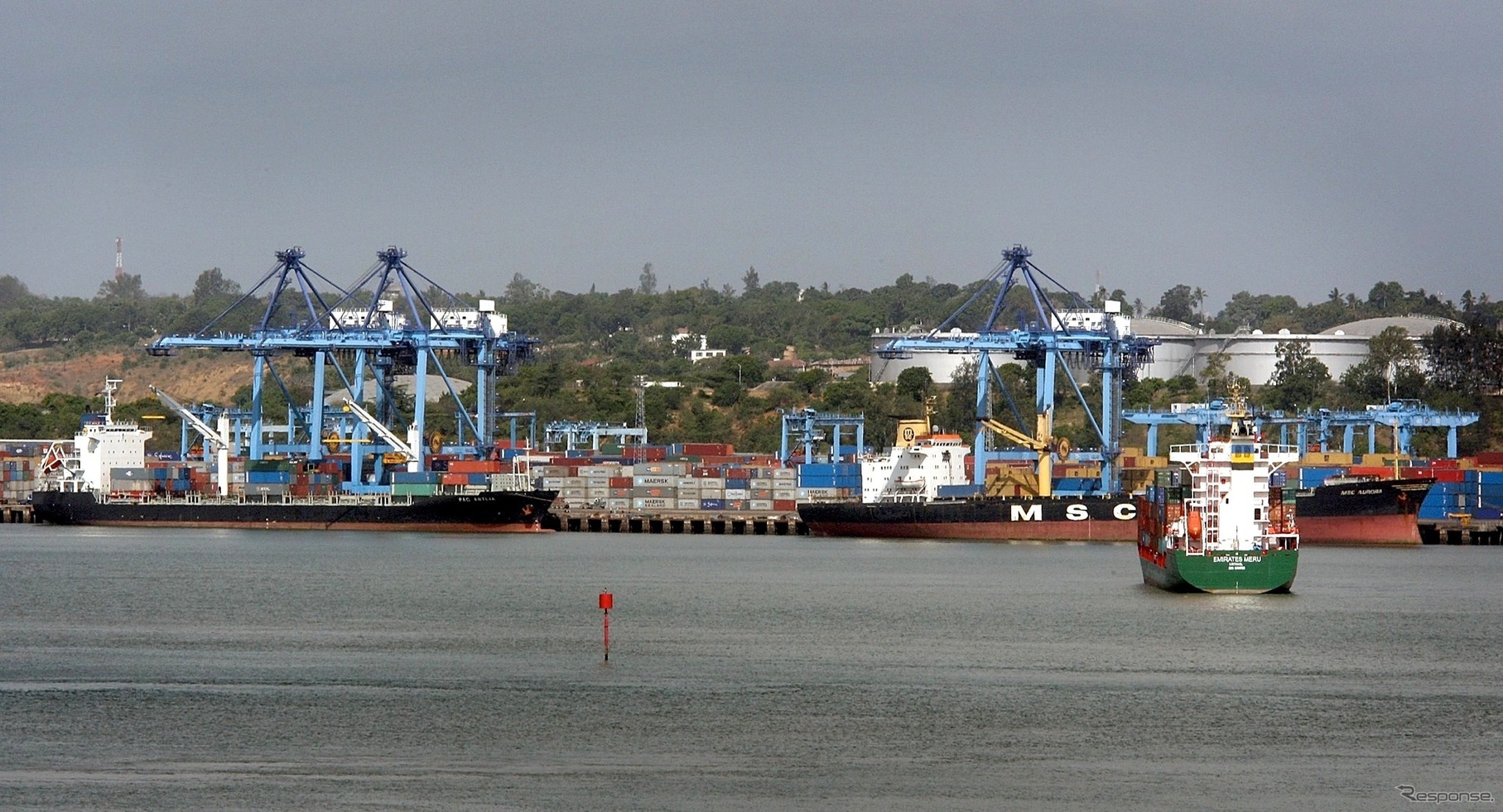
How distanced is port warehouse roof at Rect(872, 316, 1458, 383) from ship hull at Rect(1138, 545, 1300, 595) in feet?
306

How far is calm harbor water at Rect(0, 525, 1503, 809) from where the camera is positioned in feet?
67.8

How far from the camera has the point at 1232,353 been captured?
142 metres

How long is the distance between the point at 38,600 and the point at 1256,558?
26834mm

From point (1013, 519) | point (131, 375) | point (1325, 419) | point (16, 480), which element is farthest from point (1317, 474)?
point (131, 375)

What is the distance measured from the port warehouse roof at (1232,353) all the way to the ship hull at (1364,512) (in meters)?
67.5

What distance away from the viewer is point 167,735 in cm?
2342

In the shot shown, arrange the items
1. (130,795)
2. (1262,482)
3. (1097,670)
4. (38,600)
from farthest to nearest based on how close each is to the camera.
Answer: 1. (38,600)
2. (1262,482)
3. (1097,670)
4. (130,795)

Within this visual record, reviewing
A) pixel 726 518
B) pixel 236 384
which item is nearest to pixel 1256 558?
pixel 726 518

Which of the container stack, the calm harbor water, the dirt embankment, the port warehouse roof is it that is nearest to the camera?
the calm harbor water

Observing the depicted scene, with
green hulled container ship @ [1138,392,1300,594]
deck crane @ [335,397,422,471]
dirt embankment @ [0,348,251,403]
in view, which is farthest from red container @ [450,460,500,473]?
dirt embankment @ [0,348,251,403]

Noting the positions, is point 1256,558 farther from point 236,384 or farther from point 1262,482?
point 236,384

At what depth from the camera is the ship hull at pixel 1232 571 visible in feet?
128

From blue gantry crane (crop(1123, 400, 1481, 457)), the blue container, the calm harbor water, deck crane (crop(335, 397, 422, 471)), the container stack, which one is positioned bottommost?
the calm harbor water

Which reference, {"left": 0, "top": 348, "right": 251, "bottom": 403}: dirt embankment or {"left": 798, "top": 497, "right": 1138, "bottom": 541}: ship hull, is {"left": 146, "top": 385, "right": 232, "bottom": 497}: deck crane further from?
{"left": 0, "top": 348, "right": 251, "bottom": 403}: dirt embankment
